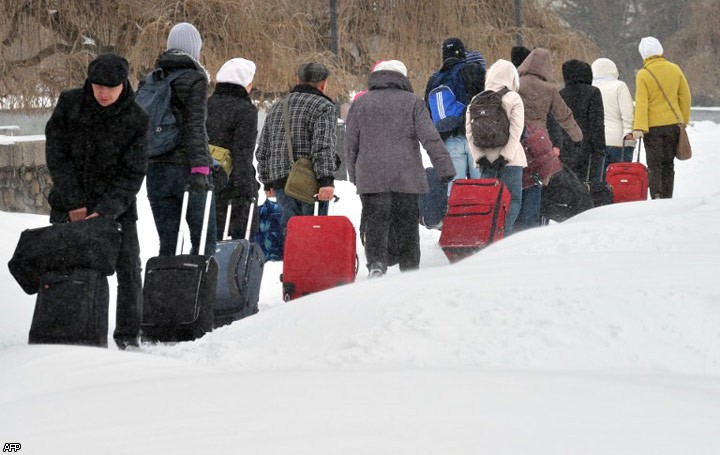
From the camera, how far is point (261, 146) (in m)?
7.98

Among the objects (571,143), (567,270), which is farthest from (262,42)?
(567,270)

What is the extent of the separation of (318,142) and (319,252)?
2.42 feet

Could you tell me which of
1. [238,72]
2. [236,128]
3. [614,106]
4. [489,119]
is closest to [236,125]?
[236,128]

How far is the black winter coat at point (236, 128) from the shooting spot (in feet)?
24.7

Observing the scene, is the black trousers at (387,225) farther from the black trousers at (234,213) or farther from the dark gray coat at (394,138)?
the black trousers at (234,213)

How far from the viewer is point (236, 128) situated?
7547mm

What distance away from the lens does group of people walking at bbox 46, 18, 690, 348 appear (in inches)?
227

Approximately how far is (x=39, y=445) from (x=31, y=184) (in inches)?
465

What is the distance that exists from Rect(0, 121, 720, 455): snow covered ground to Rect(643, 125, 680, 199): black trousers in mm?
4451

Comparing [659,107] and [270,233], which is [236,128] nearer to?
[270,233]

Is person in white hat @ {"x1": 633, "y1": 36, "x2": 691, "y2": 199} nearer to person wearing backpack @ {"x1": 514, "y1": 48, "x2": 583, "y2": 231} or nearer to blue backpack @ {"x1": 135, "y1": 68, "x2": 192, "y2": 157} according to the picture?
person wearing backpack @ {"x1": 514, "y1": 48, "x2": 583, "y2": 231}

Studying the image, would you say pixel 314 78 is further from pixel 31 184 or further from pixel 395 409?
pixel 31 184

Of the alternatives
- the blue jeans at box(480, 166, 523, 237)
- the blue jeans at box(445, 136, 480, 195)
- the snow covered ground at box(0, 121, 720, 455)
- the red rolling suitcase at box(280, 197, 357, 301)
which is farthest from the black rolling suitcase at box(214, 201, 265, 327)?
the blue jeans at box(445, 136, 480, 195)

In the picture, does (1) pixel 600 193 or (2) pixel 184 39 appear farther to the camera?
(1) pixel 600 193
